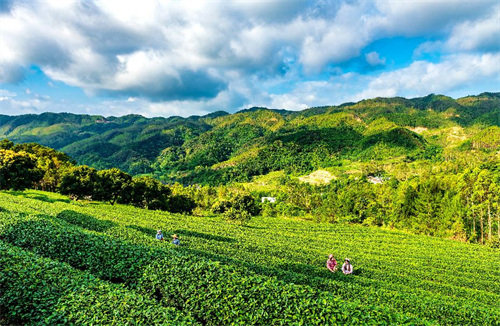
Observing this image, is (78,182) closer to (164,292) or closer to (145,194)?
(145,194)

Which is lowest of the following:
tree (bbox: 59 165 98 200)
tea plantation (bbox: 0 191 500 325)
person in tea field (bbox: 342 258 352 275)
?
person in tea field (bbox: 342 258 352 275)

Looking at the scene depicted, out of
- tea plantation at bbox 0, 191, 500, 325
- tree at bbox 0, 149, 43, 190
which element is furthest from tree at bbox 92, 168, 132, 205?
tea plantation at bbox 0, 191, 500, 325

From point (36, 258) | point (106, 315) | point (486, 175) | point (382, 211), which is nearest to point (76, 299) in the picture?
point (106, 315)

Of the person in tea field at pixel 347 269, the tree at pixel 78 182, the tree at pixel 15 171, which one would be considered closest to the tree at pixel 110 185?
the tree at pixel 78 182

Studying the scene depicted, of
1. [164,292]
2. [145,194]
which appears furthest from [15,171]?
[164,292]

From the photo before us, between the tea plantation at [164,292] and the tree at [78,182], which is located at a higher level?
the tree at [78,182]

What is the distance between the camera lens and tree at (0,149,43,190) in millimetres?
48156

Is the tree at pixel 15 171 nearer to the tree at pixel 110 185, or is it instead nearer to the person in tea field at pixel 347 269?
the tree at pixel 110 185

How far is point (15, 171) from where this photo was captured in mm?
49375

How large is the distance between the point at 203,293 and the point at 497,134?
9718 inches

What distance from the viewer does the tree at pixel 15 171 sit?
48156 mm

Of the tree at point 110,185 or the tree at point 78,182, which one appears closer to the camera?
the tree at point 78,182

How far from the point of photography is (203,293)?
1011 centimetres

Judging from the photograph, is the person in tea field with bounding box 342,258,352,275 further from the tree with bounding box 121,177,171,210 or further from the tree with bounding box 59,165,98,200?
the tree with bounding box 121,177,171,210
